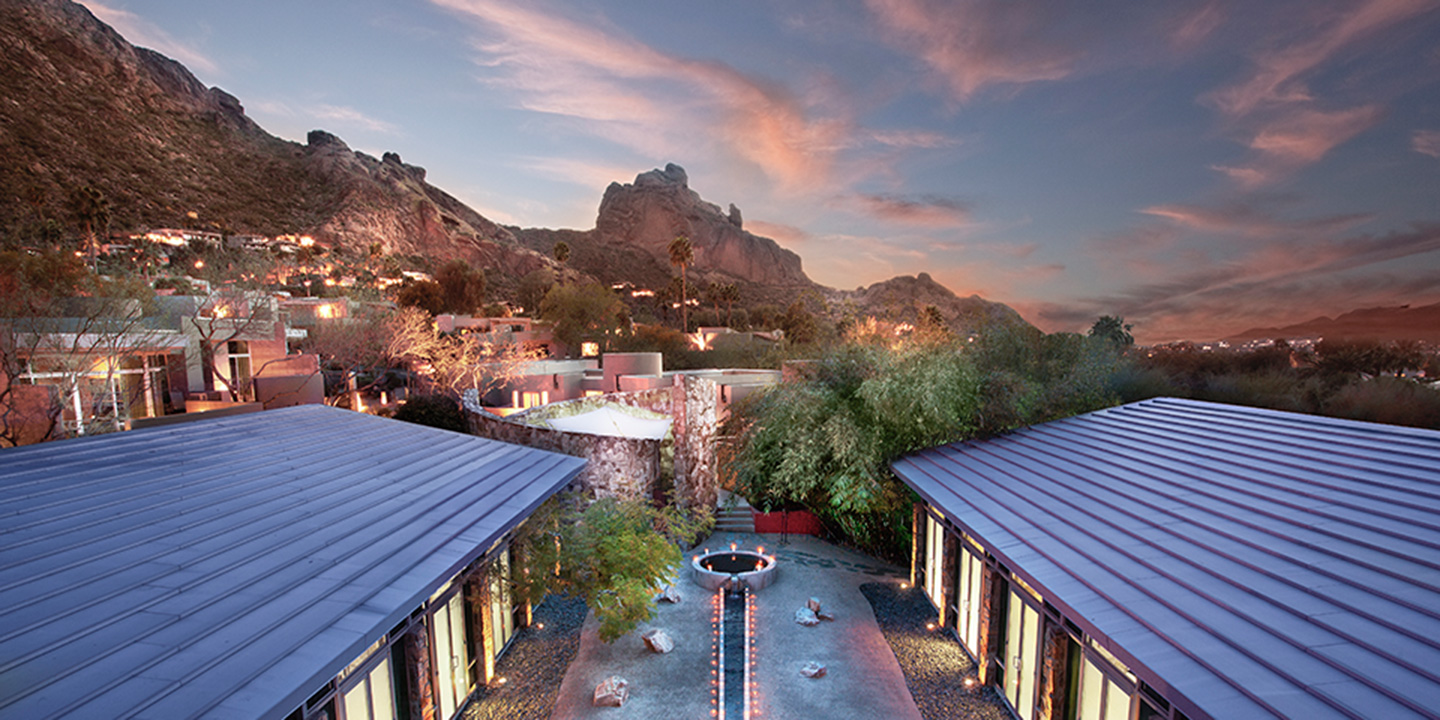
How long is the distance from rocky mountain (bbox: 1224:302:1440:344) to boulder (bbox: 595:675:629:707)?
65.2 ft

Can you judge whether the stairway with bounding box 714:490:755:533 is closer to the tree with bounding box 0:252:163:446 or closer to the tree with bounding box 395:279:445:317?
the tree with bounding box 0:252:163:446

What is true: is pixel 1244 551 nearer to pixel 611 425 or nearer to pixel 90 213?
pixel 611 425

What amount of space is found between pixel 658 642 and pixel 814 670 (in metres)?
2.61

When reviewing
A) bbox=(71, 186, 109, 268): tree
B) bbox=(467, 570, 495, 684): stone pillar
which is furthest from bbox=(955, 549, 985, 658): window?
bbox=(71, 186, 109, 268): tree

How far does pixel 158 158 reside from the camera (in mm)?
48688

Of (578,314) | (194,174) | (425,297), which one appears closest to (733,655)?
(578,314)

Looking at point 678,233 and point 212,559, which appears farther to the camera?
point 678,233

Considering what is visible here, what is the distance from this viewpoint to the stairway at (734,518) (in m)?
15.4

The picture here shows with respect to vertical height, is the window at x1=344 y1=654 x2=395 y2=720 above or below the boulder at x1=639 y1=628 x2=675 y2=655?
above

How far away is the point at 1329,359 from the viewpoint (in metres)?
17.2

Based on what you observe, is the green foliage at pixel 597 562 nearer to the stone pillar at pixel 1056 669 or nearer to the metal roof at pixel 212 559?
the metal roof at pixel 212 559

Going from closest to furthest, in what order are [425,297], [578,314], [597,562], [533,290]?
[597,562] < [578,314] < [425,297] < [533,290]

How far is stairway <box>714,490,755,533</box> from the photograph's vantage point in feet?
50.4

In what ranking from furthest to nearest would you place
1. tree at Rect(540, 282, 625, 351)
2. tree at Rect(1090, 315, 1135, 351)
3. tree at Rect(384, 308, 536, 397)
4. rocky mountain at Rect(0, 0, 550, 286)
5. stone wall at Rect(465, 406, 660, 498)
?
1. tree at Rect(540, 282, 625, 351)
2. rocky mountain at Rect(0, 0, 550, 286)
3. tree at Rect(384, 308, 536, 397)
4. tree at Rect(1090, 315, 1135, 351)
5. stone wall at Rect(465, 406, 660, 498)
